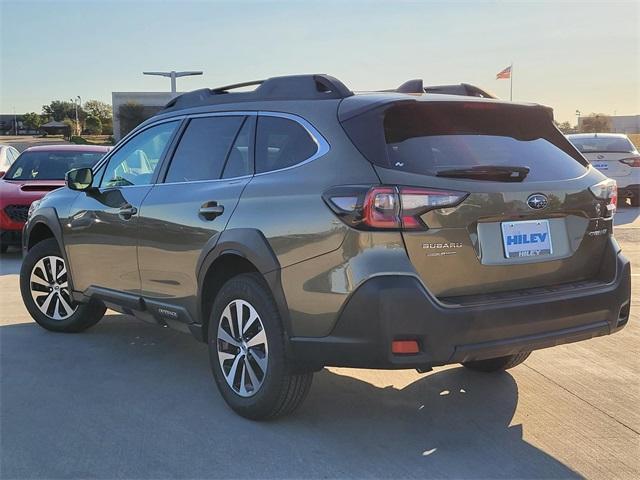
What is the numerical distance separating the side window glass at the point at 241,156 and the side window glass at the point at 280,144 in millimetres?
80

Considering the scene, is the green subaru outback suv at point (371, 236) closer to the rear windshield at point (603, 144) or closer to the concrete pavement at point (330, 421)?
the concrete pavement at point (330, 421)

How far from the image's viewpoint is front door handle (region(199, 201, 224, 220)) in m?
3.89

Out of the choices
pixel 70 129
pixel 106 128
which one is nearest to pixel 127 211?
pixel 70 129

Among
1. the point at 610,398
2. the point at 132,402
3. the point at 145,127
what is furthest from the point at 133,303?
the point at 610,398

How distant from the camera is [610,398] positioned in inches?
162

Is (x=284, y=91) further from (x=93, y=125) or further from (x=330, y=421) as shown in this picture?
(x=93, y=125)

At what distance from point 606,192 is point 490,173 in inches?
34.2

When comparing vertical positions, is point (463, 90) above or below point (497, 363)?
above

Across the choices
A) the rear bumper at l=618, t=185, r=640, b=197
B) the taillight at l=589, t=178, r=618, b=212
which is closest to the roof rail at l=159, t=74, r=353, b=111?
the taillight at l=589, t=178, r=618, b=212

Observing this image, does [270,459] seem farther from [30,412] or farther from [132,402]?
[30,412]

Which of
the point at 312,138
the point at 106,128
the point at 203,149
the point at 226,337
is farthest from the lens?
the point at 106,128

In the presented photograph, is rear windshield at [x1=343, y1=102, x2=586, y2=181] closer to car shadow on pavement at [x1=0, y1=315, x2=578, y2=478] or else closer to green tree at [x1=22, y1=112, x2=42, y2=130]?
car shadow on pavement at [x1=0, y1=315, x2=578, y2=478]

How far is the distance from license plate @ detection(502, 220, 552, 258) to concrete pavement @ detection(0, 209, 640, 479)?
Result: 1.00 meters

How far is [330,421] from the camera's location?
12.4 ft
